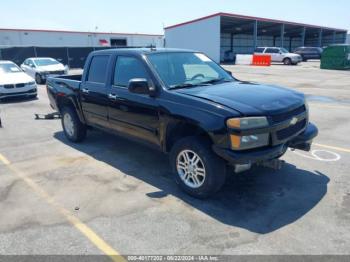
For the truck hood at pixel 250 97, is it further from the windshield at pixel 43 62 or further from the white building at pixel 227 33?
the white building at pixel 227 33

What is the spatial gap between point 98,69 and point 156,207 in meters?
2.89

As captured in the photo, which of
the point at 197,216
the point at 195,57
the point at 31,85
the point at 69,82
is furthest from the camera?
the point at 31,85

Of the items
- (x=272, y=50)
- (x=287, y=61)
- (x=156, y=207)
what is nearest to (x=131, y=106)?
(x=156, y=207)

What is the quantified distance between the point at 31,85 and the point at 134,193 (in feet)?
34.0

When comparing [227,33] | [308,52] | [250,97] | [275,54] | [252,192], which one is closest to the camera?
[250,97]

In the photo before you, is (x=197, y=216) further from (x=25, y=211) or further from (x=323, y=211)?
(x=25, y=211)

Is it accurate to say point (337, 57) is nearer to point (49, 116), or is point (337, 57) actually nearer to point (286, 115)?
point (49, 116)

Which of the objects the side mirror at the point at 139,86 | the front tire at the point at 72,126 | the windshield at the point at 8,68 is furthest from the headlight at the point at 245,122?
the windshield at the point at 8,68

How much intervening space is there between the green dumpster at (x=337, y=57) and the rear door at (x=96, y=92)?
27010mm

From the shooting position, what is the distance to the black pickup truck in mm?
3562

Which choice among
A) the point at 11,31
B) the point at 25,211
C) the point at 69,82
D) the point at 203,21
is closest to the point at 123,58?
the point at 69,82

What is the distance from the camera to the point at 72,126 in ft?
21.7

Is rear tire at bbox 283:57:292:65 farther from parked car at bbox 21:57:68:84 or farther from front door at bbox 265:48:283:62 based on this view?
parked car at bbox 21:57:68:84

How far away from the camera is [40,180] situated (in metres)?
4.80
